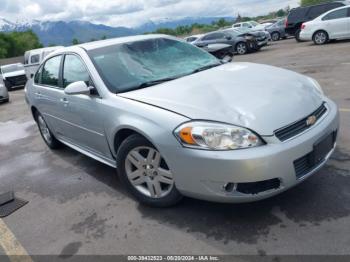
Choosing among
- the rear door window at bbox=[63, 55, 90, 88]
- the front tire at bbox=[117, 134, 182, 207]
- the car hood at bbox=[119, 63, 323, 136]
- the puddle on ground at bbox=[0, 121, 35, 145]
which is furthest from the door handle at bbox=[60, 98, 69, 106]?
the puddle on ground at bbox=[0, 121, 35, 145]

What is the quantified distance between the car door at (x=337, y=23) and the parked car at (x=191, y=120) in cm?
1349

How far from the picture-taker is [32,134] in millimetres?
7605

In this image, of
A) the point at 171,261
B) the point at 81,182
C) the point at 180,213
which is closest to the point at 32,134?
the point at 81,182

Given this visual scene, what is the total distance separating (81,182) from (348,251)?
9.98ft

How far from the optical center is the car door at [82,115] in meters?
3.92

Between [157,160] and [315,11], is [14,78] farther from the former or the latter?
[157,160]

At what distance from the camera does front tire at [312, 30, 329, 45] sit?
16547 mm

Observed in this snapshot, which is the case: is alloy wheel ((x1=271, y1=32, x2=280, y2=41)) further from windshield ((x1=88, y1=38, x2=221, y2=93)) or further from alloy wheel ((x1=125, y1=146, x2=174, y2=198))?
alloy wheel ((x1=125, y1=146, x2=174, y2=198))

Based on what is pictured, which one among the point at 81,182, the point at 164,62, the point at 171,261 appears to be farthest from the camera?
the point at 81,182

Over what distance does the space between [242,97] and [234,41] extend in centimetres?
1778

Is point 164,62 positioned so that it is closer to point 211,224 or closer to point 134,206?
point 134,206

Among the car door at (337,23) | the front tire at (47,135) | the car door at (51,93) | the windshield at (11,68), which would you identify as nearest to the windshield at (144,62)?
the car door at (51,93)

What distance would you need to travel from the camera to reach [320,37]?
54.9 feet

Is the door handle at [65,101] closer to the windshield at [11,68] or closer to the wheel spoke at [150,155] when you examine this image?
the wheel spoke at [150,155]
